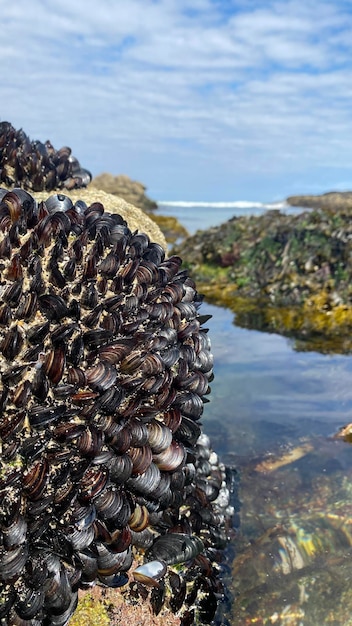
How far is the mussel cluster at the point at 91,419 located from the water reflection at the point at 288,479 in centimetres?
41

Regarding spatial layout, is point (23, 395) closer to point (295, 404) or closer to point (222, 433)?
point (222, 433)

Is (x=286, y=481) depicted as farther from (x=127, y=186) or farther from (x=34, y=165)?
(x=127, y=186)

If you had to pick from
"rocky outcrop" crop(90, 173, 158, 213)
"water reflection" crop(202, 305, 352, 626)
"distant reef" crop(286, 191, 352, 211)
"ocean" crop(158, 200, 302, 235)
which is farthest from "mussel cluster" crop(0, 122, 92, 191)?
"distant reef" crop(286, 191, 352, 211)

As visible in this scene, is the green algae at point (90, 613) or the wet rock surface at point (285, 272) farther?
the wet rock surface at point (285, 272)

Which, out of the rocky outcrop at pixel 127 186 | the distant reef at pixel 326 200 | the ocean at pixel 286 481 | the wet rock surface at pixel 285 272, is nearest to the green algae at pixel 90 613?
the ocean at pixel 286 481

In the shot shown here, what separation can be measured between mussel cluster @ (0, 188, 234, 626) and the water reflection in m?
0.41

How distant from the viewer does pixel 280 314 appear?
34.3 feet

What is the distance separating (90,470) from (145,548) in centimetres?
67

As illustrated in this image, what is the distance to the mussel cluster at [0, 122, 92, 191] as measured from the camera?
4.77 m

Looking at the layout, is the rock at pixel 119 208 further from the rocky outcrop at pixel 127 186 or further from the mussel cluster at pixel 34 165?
the rocky outcrop at pixel 127 186

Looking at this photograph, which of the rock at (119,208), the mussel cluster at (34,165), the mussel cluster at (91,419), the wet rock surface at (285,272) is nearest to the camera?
the mussel cluster at (91,419)

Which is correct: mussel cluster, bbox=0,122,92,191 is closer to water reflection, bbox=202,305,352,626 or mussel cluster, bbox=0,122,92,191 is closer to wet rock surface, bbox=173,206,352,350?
water reflection, bbox=202,305,352,626

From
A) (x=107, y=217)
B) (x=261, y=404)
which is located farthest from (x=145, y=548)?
(x=261, y=404)

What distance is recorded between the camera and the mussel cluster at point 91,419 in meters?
2.73
